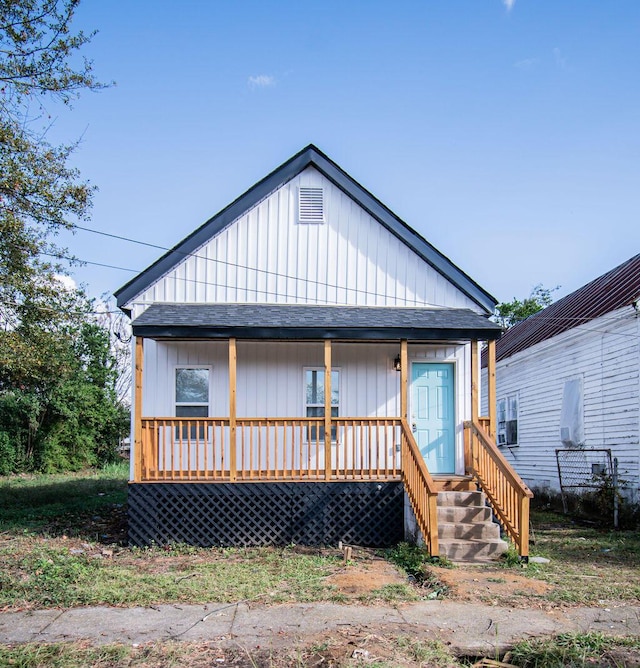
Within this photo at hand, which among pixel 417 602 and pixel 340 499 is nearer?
pixel 417 602

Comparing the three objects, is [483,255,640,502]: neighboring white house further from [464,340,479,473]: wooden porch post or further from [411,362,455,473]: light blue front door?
[411,362,455,473]: light blue front door

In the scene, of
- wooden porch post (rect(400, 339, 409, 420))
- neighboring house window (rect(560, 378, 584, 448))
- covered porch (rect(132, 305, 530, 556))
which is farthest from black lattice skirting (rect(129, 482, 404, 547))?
neighboring house window (rect(560, 378, 584, 448))

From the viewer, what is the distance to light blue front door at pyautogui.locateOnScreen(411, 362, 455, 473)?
12586 millimetres

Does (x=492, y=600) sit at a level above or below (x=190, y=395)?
below

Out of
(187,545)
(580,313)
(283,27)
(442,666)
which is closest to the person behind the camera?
(442,666)

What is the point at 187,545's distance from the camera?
1085 centimetres

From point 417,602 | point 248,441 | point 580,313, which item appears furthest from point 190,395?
point 580,313

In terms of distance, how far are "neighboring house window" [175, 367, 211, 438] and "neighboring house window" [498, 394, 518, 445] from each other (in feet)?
34.9

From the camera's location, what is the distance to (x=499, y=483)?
10.5m

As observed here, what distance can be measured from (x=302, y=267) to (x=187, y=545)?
5238 mm

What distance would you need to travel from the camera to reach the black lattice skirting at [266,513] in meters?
11.0

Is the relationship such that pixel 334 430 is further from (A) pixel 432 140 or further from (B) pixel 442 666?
(B) pixel 442 666

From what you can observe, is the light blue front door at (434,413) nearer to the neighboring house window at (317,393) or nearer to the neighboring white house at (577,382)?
the neighboring house window at (317,393)

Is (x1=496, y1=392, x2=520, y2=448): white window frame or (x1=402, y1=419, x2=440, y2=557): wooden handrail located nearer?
(x1=402, y1=419, x2=440, y2=557): wooden handrail
